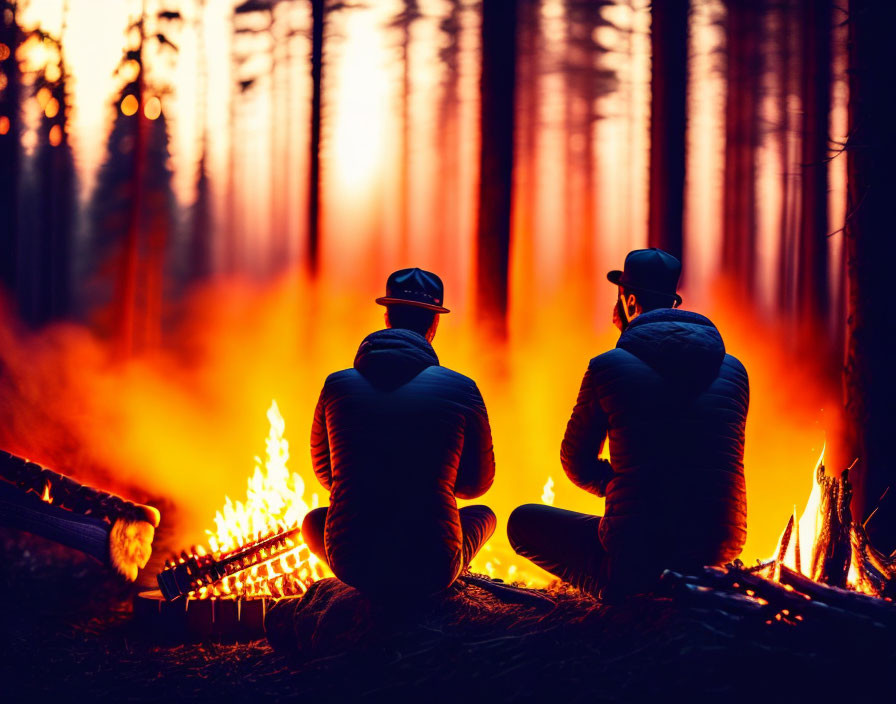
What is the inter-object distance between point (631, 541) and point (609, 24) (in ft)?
12.2

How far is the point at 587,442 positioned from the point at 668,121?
285cm

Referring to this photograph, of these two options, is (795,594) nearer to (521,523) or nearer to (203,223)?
(521,523)

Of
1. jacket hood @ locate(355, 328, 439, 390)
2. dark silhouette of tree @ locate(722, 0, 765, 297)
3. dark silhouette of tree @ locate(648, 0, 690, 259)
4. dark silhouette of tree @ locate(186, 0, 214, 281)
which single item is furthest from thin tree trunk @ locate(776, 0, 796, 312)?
dark silhouette of tree @ locate(186, 0, 214, 281)

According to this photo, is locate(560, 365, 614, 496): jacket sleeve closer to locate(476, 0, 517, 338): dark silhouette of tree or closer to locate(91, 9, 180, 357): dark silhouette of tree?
locate(476, 0, 517, 338): dark silhouette of tree

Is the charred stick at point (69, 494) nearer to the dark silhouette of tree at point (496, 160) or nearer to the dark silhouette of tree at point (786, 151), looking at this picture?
the dark silhouette of tree at point (496, 160)

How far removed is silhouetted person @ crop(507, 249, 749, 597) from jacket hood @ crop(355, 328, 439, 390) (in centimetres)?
73

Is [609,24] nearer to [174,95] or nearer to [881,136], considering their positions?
[881,136]

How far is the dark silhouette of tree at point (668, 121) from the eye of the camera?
5.11m

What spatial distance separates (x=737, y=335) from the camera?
514 centimetres

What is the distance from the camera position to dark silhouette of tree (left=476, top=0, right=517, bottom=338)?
5156 mm

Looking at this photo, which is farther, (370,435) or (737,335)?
(737,335)

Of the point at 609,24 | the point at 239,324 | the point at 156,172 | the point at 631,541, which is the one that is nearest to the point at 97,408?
the point at 239,324

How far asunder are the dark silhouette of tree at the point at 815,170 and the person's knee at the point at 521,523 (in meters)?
2.68

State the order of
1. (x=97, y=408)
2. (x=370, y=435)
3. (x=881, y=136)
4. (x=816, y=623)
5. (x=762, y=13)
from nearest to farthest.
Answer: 1. (x=816, y=623)
2. (x=370, y=435)
3. (x=881, y=136)
4. (x=762, y=13)
5. (x=97, y=408)
